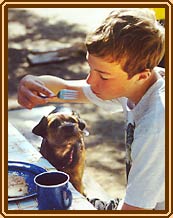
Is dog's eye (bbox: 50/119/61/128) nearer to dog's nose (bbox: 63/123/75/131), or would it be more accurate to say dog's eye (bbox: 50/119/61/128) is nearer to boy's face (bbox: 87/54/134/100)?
dog's nose (bbox: 63/123/75/131)

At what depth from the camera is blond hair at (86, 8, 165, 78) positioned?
1476 mm

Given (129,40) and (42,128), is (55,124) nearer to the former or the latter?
(42,128)

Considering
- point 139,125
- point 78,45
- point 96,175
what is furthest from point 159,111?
point 78,45

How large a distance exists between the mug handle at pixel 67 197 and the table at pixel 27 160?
15 mm

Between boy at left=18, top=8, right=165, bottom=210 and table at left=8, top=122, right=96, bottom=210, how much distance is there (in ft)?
0.36

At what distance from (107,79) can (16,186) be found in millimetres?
373

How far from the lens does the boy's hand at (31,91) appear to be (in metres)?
1.84

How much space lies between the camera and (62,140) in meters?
1.88

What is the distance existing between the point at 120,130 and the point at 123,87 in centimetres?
185

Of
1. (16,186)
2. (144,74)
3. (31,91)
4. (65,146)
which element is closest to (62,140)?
(65,146)

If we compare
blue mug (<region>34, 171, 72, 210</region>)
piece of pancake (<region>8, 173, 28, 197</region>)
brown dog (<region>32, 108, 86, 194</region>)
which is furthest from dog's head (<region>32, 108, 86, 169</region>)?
blue mug (<region>34, 171, 72, 210</region>)

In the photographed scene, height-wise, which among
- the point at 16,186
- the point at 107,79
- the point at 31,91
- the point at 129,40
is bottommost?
the point at 16,186

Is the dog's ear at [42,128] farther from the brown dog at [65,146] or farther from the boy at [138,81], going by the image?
the boy at [138,81]
